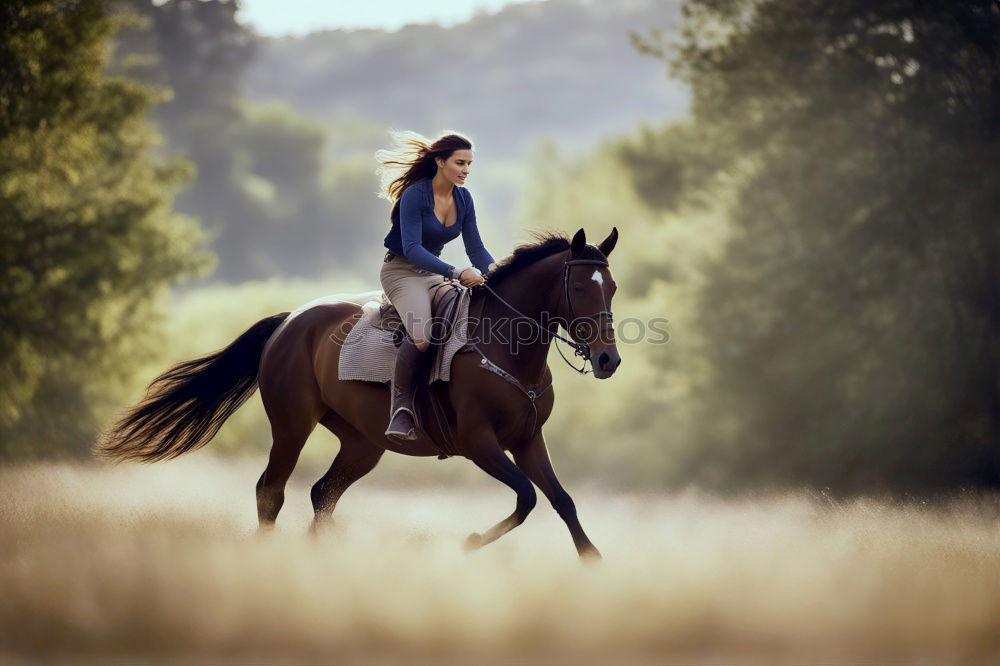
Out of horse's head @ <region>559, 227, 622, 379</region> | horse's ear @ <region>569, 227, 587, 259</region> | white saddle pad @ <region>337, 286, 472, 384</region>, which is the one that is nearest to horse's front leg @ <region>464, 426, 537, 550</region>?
white saddle pad @ <region>337, 286, 472, 384</region>

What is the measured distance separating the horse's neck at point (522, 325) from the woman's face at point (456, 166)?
815 mm

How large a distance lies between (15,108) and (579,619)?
1393 cm

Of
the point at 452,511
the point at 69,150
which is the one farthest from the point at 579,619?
the point at 69,150

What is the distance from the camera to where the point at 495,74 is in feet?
534

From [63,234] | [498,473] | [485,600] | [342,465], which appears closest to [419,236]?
[498,473]

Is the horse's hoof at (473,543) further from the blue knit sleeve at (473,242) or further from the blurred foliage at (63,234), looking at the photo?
the blurred foliage at (63,234)

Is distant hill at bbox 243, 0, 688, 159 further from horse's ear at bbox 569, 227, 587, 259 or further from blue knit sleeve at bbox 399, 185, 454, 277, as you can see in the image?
horse's ear at bbox 569, 227, 587, 259

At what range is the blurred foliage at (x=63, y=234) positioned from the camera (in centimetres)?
1703

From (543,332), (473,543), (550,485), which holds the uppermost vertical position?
(543,332)

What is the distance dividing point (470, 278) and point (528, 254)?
0.52m

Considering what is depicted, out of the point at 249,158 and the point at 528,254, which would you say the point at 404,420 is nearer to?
the point at 528,254

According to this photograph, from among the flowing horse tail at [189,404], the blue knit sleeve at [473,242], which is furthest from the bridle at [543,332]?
the flowing horse tail at [189,404]

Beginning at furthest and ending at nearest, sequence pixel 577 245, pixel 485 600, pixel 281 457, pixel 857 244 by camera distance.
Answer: pixel 857 244 → pixel 281 457 → pixel 577 245 → pixel 485 600

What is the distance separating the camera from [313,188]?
243 ft
